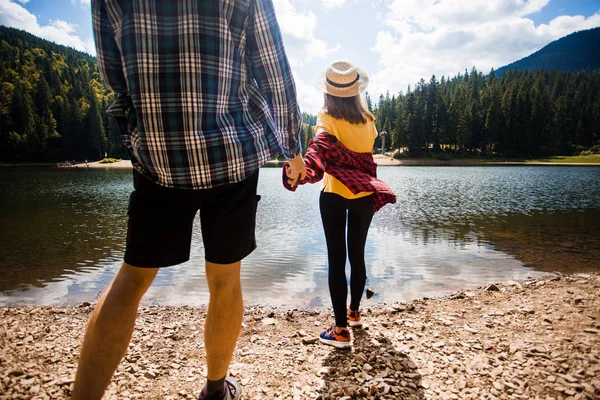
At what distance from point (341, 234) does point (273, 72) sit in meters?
1.72

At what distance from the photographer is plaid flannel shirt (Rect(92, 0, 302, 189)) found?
1.37m

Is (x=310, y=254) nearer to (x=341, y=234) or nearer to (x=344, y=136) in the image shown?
(x=341, y=234)

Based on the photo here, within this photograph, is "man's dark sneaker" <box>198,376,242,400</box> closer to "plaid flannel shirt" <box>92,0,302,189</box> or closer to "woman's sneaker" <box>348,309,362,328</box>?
"plaid flannel shirt" <box>92,0,302,189</box>

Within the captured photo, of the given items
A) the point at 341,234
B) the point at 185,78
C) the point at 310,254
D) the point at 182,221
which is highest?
the point at 185,78

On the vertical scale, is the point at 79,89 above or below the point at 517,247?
above

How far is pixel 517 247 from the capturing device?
892 cm

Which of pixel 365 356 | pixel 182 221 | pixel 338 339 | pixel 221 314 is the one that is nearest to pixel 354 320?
pixel 338 339

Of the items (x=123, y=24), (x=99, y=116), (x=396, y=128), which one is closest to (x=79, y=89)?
(x=99, y=116)

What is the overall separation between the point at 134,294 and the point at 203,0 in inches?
54.8

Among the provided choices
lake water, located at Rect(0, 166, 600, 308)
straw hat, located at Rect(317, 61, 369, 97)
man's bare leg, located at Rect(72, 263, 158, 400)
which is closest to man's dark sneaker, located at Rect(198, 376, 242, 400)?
man's bare leg, located at Rect(72, 263, 158, 400)

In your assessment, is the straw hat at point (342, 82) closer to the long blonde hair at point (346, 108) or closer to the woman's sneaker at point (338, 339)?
the long blonde hair at point (346, 108)

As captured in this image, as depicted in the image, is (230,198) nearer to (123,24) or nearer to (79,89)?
(123,24)

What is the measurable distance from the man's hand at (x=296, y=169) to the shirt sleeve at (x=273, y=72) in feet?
0.19

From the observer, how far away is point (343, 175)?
2.88m
